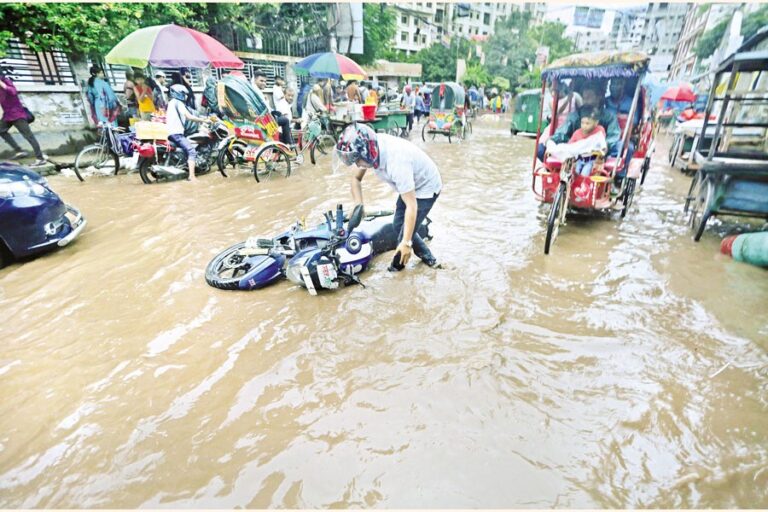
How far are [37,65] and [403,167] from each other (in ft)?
34.2

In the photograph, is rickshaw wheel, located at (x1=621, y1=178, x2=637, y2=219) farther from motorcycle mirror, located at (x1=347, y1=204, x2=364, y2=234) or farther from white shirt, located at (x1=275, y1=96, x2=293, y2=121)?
white shirt, located at (x1=275, y1=96, x2=293, y2=121)

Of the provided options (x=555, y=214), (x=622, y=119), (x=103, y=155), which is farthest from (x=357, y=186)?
(x=103, y=155)

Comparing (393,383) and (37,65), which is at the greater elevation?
(37,65)

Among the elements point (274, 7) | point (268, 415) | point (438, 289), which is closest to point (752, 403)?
point (438, 289)

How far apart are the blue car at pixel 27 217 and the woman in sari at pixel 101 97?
4.93 m

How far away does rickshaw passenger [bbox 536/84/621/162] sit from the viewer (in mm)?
5578

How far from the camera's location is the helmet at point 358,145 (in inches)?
126

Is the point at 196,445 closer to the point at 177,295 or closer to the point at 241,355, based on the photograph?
the point at 241,355

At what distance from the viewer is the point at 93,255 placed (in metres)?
4.48

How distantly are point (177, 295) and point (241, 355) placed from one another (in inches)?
48.9

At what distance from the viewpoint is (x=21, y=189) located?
156 inches

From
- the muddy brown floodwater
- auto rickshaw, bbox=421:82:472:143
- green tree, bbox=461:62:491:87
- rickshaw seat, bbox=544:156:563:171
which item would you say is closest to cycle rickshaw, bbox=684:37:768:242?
the muddy brown floodwater

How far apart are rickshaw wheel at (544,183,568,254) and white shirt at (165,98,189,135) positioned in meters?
6.50

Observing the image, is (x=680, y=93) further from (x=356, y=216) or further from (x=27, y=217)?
(x=27, y=217)
